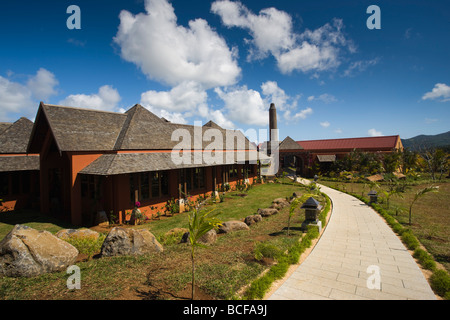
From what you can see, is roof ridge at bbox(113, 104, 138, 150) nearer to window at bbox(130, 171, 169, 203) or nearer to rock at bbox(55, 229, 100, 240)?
window at bbox(130, 171, 169, 203)

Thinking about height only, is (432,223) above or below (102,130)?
below

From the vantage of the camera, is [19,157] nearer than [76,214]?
No

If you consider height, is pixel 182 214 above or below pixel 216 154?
below

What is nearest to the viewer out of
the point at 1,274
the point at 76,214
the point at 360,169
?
the point at 1,274

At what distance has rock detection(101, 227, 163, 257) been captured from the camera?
7.08 metres

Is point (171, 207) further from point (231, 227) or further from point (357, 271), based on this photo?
point (357, 271)

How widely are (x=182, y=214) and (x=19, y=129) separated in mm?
15576

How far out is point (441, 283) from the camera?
536 centimetres

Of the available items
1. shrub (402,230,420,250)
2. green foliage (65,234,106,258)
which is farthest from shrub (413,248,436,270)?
green foliage (65,234,106,258)

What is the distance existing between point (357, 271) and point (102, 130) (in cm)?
1495

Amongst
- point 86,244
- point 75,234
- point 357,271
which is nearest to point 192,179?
point 75,234

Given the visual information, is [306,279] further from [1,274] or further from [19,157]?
[19,157]
